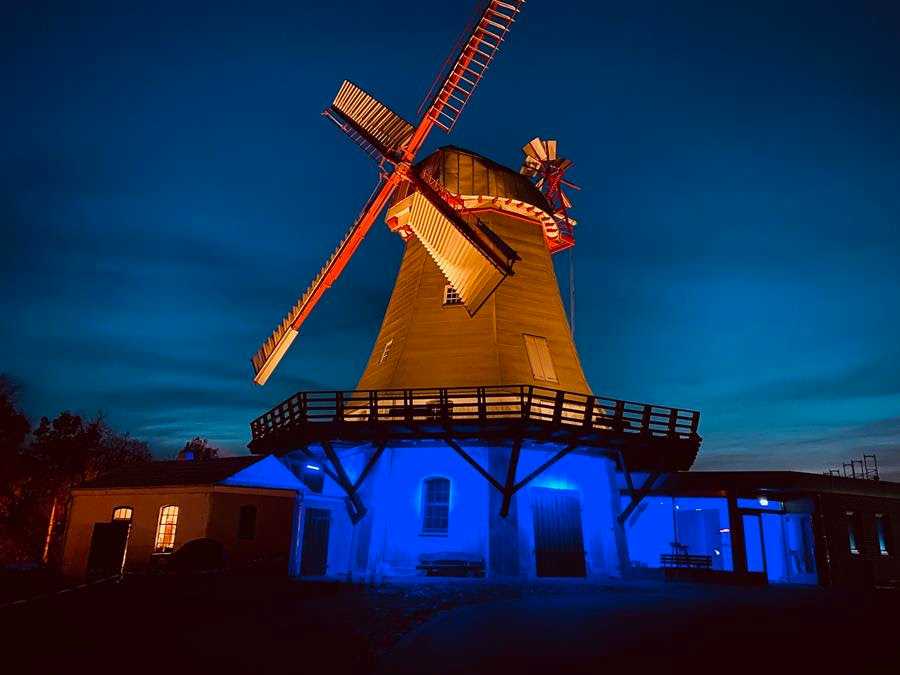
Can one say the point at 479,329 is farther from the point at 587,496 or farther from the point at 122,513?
the point at 122,513

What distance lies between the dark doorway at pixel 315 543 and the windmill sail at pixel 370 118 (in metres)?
12.0

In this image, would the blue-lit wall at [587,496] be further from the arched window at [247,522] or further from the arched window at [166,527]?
the arched window at [166,527]

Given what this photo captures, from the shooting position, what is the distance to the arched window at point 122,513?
20.6 m

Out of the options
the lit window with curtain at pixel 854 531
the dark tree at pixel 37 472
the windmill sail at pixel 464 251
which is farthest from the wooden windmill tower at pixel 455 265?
the dark tree at pixel 37 472

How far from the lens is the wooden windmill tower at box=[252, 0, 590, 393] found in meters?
17.8

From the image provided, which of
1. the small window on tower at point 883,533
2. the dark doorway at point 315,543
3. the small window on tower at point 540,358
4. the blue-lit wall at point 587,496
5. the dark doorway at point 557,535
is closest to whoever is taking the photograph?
the dark doorway at point 557,535

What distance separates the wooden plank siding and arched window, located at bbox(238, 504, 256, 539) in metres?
5.20

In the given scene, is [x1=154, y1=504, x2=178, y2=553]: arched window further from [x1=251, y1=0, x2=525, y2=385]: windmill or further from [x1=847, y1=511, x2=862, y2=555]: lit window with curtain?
[x1=847, y1=511, x2=862, y2=555]: lit window with curtain

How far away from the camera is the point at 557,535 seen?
56.3 ft

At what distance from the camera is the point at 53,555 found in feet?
111

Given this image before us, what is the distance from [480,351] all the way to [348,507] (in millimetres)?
5713

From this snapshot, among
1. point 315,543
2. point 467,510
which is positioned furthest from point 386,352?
point 315,543

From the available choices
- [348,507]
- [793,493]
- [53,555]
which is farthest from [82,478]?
[793,493]

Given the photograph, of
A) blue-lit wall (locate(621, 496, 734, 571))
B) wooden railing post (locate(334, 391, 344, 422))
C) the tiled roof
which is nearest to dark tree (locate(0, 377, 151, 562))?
the tiled roof
